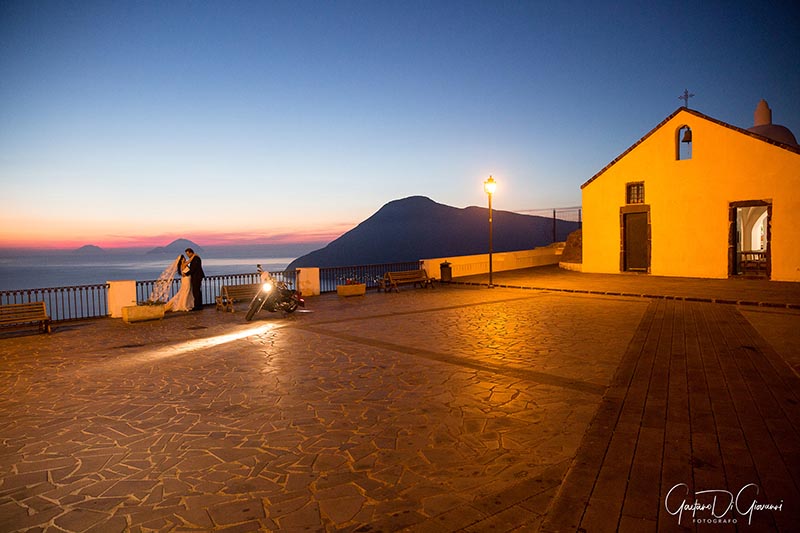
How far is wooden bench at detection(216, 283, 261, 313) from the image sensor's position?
14.5 meters

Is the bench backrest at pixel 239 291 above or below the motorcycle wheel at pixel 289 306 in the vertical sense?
above

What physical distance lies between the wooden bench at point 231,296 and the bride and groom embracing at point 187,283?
0.83 m

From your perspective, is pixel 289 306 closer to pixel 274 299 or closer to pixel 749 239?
pixel 274 299

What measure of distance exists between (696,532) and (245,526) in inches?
123

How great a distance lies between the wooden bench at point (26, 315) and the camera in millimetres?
10802

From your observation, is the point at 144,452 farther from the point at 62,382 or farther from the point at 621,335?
the point at 621,335

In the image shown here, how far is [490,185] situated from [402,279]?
214 inches

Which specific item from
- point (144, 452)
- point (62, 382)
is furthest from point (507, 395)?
point (62, 382)

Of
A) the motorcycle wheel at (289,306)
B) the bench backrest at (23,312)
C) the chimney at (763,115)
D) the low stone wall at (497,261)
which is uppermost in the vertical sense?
the chimney at (763,115)

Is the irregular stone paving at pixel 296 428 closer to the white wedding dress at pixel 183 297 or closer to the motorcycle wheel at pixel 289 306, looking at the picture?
the motorcycle wheel at pixel 289 306

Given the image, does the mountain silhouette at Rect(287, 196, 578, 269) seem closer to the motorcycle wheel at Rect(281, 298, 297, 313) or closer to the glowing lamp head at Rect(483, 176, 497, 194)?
the glowing lamp head at Rect(483, 176, 497, 194)

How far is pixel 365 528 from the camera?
3.17 meters

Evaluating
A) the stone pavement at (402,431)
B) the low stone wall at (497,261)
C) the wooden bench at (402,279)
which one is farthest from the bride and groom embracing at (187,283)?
the low stone wall at (497,261)

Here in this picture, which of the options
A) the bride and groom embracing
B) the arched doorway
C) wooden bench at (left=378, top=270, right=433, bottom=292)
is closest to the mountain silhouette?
the arched doorway
